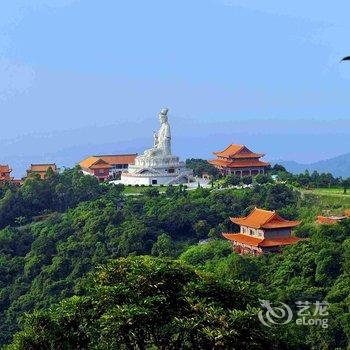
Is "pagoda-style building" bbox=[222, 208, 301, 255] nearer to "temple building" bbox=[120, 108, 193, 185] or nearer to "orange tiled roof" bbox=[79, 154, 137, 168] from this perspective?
"temple building" bbox=[120, 108, 193, 185]

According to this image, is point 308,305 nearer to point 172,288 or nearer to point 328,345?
point 328,345

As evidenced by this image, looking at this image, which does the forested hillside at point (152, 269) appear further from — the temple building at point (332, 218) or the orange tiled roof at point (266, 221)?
the orange tiled roof at point (266, 221)

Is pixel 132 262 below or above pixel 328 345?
above

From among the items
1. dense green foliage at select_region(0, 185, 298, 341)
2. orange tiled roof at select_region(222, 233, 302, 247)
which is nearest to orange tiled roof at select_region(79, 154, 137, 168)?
dense green foliage at select_region(0, 185, 298, 341)

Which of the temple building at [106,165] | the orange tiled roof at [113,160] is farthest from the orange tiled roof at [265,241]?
the orange tiled roof at [113,160]

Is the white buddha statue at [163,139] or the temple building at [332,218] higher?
the white buddha statue at [163,139]

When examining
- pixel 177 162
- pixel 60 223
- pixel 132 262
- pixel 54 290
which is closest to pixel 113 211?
pixel 60 223

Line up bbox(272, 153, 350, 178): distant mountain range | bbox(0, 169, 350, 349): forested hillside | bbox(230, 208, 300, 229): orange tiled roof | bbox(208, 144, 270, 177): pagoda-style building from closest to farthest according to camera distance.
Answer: bbox(0, 169, 350, 349): forested hillside < bbox(230, 208, 300, 229): orange tiled roof < bbox(208, 144, 270, 177): pagoda-style building < bbox(272, 153, 350, 178): distant mountain range
